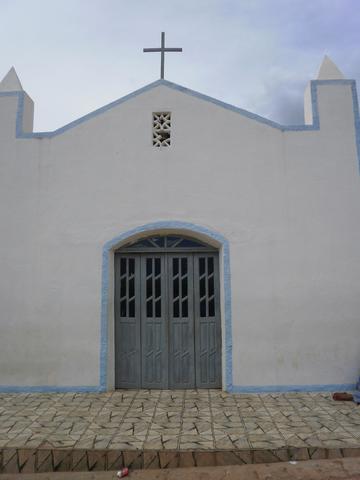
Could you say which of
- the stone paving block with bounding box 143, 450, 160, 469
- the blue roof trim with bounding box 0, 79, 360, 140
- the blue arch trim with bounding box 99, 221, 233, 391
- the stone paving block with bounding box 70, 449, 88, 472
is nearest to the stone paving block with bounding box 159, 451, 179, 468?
the stone paving block with bounding box 143, 450, 160, 469

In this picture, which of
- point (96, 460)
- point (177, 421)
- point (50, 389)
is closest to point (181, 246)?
point (177, 421)

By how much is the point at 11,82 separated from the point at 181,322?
484 centimetres

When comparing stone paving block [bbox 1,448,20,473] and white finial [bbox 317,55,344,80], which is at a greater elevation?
white finial [bbox 317,55,344,80]

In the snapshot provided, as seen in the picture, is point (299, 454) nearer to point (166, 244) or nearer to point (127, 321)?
point (127, 321)

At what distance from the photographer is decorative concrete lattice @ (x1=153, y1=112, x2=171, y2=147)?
595 cm

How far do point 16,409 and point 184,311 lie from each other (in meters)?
2.60

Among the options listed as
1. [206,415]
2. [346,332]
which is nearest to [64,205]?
[206,415]

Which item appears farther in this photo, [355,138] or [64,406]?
[355,138]

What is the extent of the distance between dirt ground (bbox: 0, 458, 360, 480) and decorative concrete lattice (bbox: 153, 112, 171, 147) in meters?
4.40

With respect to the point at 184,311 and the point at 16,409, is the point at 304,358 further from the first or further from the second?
the point at 16,409

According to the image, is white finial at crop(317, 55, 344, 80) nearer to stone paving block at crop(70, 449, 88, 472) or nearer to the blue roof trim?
the blue roof trim

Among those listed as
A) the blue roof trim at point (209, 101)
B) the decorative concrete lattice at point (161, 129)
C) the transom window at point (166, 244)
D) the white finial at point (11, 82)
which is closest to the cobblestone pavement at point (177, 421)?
the transom window at point (166, 244)

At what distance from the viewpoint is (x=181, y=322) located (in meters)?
5.76

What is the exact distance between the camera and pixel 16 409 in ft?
15.7
